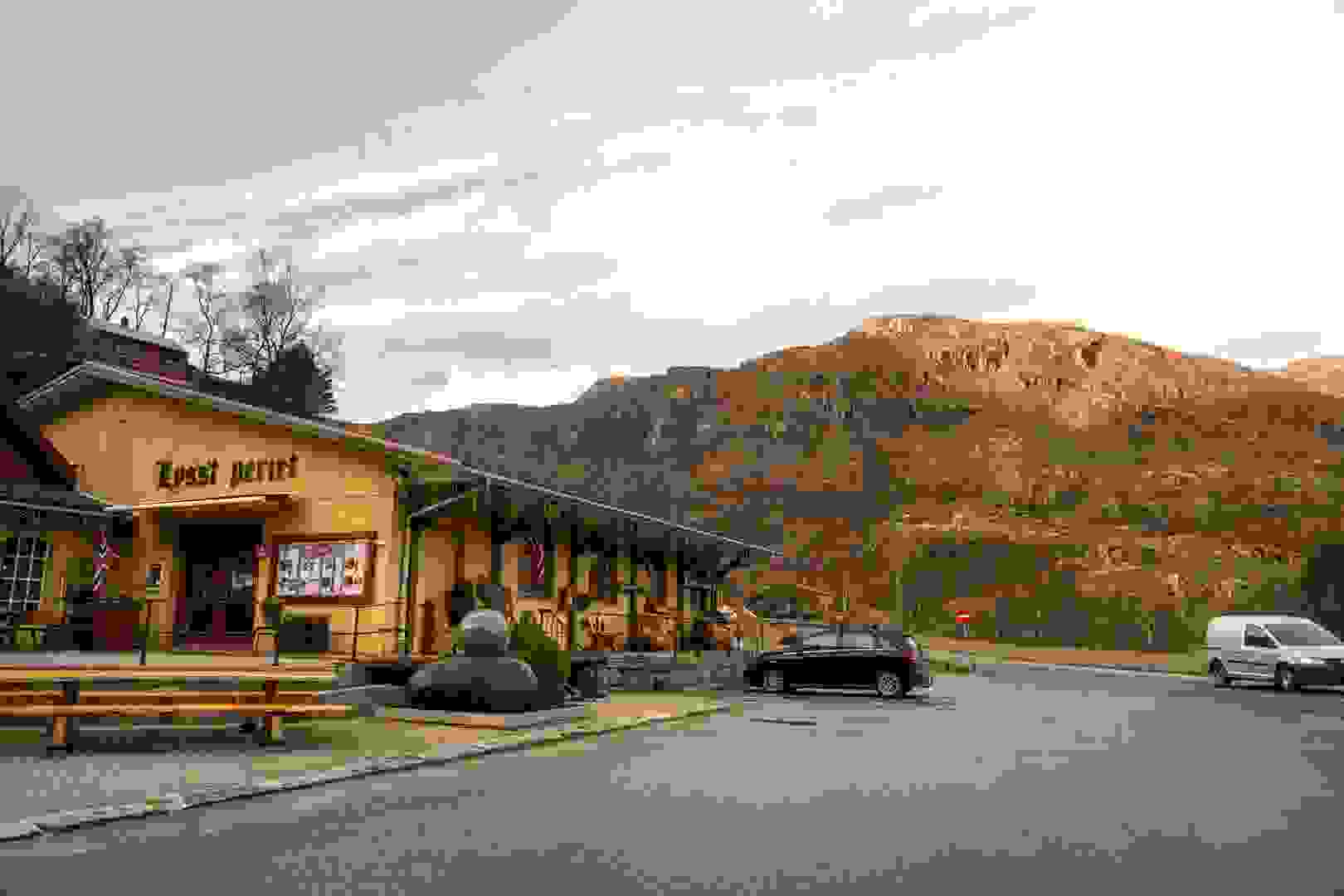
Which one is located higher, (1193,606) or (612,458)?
(612,458)

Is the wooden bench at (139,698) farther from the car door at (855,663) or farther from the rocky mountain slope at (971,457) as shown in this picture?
the rocky mountain slope at (971,457)

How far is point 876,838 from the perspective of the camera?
709cm

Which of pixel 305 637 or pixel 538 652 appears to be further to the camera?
pixel 305 637

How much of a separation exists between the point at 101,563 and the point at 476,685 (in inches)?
384

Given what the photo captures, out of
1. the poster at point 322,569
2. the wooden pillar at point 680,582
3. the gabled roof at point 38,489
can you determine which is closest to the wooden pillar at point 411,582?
the poster at point 322,569

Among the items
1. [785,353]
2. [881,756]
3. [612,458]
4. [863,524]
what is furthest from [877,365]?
[881,756]

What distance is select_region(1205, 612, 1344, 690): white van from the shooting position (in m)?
24.4

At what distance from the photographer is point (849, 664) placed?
21.7 meters

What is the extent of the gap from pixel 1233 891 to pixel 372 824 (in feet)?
17.5

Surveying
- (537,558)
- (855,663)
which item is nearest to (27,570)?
(537,558)

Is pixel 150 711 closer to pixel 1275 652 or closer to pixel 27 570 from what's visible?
pixel 27 570

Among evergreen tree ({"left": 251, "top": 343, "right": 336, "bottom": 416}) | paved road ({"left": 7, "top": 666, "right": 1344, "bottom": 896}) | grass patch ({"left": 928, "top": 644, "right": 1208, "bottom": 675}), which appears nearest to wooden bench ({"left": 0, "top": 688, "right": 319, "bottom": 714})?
paved road ({"left": 7, "top": 666, "right": 1344, "bottom": 896})

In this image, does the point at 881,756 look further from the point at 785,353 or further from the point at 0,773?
Answer: the point at 785,353

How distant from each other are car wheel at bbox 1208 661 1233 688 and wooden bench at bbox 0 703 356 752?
78.8 feet
